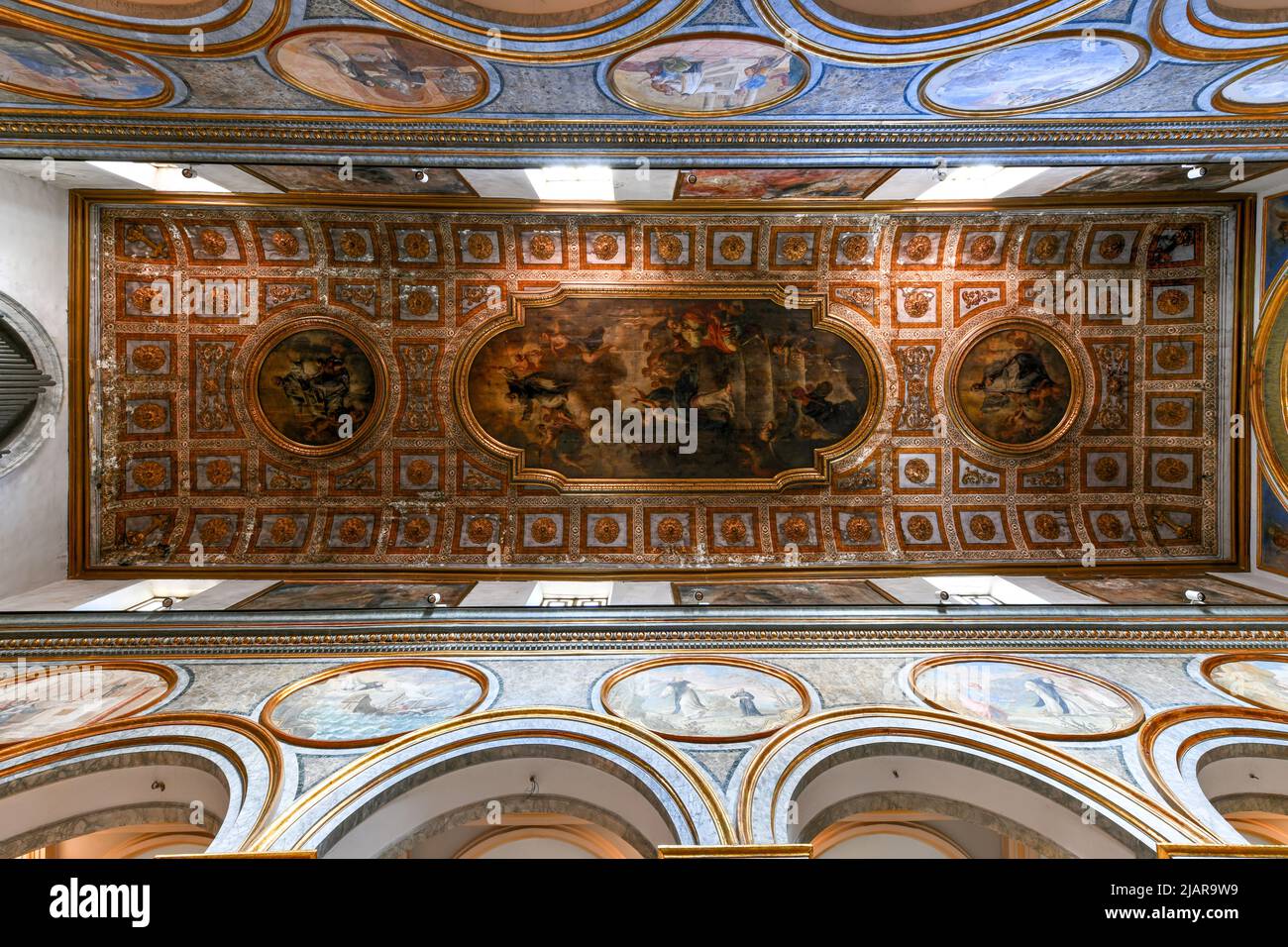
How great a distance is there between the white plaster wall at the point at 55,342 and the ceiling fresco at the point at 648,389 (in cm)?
90

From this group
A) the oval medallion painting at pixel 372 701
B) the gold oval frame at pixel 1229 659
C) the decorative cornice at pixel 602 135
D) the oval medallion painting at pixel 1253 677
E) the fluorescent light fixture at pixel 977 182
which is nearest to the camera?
the oval medallion painting at pixel 372 701

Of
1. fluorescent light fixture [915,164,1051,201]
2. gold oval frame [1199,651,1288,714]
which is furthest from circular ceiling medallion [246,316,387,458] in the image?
gold oval frame [1199,651,1288,714]

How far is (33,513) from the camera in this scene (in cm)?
1193

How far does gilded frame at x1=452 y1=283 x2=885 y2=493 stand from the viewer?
1437 centimetres

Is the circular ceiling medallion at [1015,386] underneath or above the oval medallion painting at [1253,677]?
above

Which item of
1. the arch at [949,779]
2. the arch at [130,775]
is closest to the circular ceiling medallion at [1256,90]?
the arch at [949,779]

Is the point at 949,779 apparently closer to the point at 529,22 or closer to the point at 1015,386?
the point at 1015,386

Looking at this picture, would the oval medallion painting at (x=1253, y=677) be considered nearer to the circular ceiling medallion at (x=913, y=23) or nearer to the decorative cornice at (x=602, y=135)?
the decorative cornice at (x=602, y=135)

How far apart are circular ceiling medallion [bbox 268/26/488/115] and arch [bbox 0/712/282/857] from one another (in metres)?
8.15

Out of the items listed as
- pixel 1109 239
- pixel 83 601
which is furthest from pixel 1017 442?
pixel 83 601

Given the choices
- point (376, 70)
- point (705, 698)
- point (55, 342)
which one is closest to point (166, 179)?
point (55, 342)

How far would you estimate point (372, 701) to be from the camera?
28.1ft

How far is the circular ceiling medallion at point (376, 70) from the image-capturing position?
732 centimetres

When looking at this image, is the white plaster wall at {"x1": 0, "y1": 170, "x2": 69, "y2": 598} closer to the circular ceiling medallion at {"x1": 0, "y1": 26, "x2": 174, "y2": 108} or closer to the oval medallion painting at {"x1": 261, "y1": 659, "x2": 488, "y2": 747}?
the circular ceiling medallion at {"x1": 0, "y1": 26, "x2": 174, "y2": 108}
